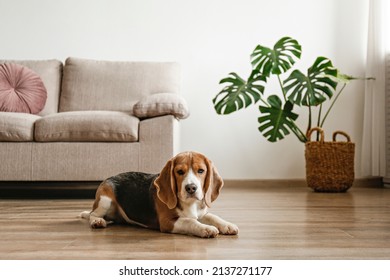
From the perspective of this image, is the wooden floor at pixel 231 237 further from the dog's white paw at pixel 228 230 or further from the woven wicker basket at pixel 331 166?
the woven wicker basket at pixel 331 166

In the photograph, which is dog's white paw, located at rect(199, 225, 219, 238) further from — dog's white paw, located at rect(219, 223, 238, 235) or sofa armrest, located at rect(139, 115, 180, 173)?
sofa armrest, located at rect(139, 115, 180, 173)

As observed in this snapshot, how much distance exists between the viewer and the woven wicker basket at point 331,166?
353cm

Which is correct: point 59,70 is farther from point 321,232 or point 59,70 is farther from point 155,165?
point 321,232

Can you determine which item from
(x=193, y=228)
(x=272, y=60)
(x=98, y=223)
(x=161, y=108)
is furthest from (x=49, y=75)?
(x=193, y=228)

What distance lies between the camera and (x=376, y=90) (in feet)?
13.1

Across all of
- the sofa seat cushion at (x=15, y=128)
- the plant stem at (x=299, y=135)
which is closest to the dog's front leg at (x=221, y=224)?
the sofa seat cushion at (x=15, y=128)

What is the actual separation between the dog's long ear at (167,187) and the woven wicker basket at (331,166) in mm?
2220

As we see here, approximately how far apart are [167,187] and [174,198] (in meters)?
0.05

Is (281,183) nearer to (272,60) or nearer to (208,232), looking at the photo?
(272,60)

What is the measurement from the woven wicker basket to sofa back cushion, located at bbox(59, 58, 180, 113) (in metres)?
1.26

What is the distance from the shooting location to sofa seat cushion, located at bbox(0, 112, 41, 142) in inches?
115

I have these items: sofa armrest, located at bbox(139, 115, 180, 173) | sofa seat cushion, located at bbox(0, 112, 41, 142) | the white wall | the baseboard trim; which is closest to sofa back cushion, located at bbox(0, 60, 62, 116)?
the white wall
